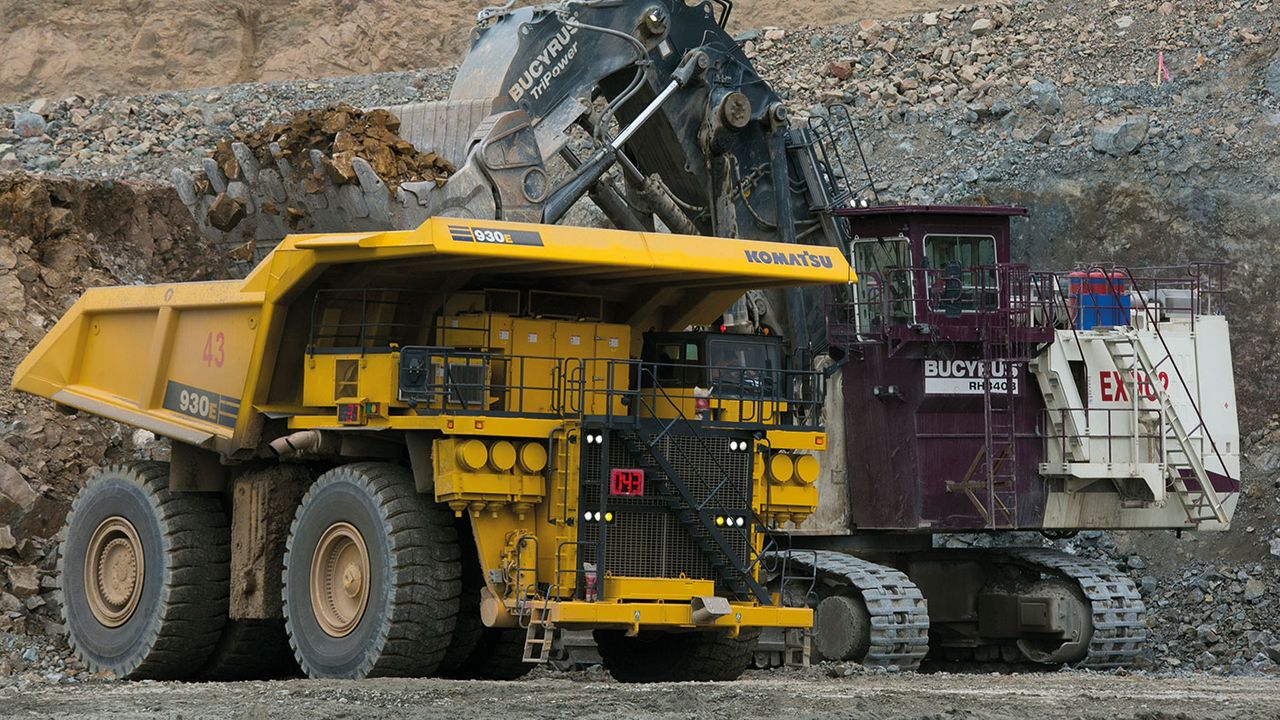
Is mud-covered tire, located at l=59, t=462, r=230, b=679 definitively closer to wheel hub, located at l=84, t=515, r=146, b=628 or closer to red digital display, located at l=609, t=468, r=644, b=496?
wheel hub, located at l=84, t=515, r=146, b=628

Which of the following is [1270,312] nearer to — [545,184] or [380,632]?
[545,184]

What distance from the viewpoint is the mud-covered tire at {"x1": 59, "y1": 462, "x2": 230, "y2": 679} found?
623 inches

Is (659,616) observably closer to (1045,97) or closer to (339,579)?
(339,579)

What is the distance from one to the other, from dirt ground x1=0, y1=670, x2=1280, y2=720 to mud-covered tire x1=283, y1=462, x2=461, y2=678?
1.12ft

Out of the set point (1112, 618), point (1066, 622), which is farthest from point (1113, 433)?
point (1066, 622)

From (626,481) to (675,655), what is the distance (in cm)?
198

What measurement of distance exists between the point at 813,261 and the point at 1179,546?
10.5 meters

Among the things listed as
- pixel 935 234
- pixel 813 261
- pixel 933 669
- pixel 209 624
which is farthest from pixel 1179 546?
pixel 209 624

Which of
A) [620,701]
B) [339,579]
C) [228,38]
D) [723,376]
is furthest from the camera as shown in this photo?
[228,38]

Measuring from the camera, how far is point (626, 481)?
1379 centimetres

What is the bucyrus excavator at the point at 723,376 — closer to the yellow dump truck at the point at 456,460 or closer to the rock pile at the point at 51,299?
the yellow dump truck at the point at 456,460

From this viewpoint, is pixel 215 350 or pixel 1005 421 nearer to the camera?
pixel 215 350

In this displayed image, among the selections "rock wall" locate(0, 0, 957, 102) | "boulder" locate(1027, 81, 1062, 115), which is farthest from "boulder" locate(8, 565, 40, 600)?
"rock wall" locate(0, 0, 957, 102)

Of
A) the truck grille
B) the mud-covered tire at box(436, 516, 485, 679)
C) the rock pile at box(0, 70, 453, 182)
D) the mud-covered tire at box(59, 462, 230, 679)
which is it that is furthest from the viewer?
the rock pile at box(0, 70, 453, 182)
